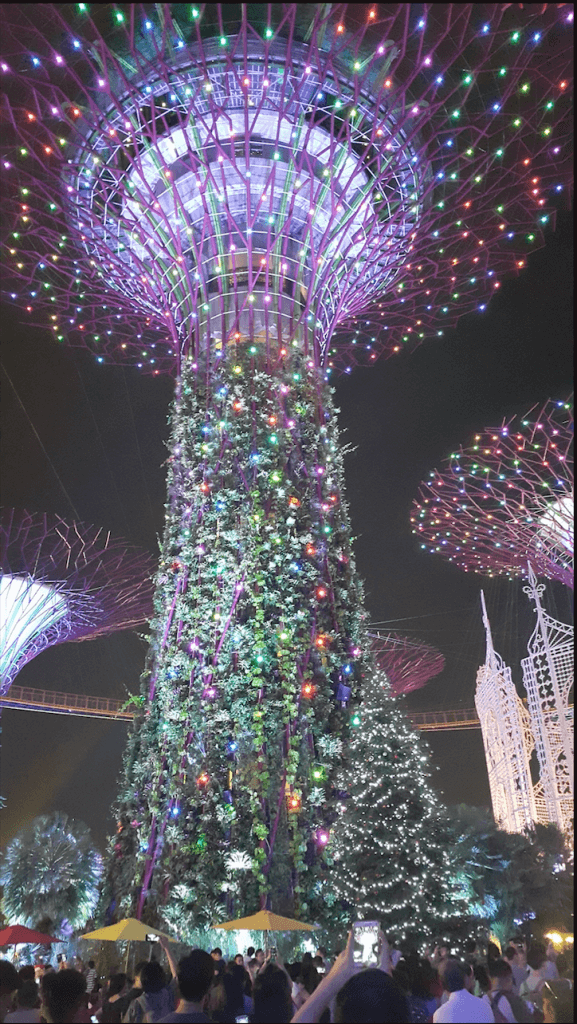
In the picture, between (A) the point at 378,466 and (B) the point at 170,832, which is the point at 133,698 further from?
(A) the point at 378,466

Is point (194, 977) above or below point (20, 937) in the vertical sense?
above

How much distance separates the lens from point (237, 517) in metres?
14.5

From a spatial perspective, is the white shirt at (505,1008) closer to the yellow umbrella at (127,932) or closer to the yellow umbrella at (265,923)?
the yellow umbrella at (265,923)

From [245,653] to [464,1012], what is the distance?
393 inches

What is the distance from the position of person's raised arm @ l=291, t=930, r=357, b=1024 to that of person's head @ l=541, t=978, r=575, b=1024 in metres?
1.27

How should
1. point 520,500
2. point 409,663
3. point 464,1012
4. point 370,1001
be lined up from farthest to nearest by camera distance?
point 409,663 → point 520,500 → point 464,1012 → point 370,1001

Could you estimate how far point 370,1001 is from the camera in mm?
2750

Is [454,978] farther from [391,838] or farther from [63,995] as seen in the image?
[391,838]

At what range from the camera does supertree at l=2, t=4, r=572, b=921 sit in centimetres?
1197

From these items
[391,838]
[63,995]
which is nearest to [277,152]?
[391,838]

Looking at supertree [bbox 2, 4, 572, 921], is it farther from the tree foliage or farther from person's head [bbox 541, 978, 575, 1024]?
person's head [bbox 541, 978, 575, 1024]

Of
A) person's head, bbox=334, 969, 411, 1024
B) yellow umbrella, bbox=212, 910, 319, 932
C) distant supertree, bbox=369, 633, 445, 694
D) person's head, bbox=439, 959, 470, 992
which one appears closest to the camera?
person's head, bbox=334, 969, 411, 1024

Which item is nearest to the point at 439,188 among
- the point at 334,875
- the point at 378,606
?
the point at 334,875

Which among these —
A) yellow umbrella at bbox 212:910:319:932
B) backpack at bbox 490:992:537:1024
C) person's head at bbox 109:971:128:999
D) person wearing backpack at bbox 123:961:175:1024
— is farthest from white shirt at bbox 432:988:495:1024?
yellow umbrella at bbox 212:910:319:932
